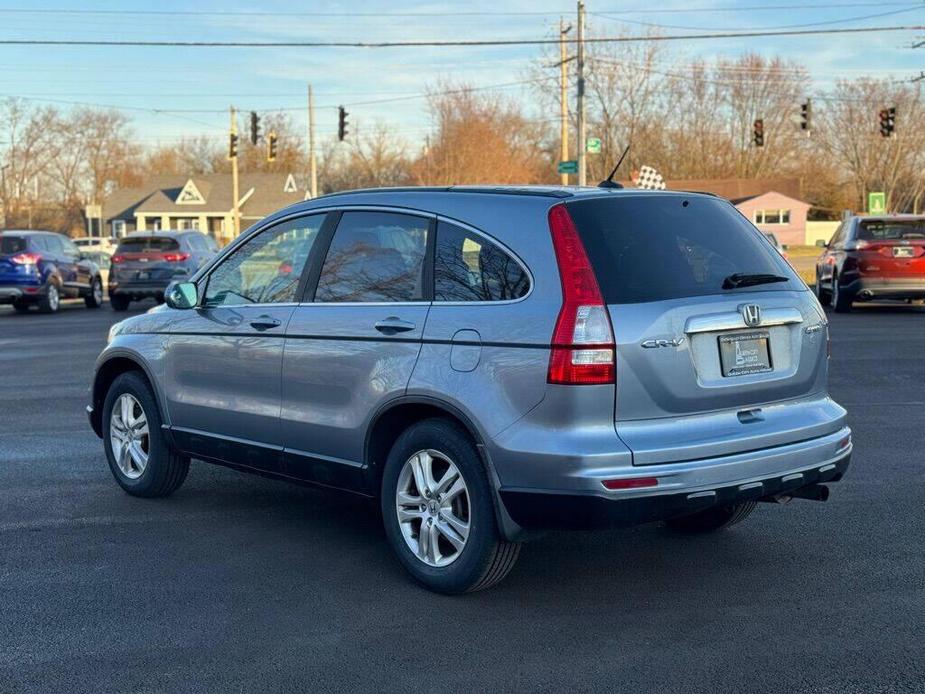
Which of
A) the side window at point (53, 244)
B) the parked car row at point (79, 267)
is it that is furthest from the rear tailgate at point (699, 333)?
the side window at point (53, 244)

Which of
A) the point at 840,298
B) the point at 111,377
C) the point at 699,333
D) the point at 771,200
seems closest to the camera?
the point at 699,333

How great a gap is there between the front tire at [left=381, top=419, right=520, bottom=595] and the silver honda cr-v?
10 mm

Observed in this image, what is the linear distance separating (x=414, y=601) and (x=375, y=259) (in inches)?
64.0

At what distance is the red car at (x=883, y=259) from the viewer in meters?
19.0

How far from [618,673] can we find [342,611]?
1291 mm

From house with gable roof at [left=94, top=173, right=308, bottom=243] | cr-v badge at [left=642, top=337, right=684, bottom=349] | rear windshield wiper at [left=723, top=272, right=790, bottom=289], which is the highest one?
house with gable roof at [left=94, top=173, right=308, bottom=243]

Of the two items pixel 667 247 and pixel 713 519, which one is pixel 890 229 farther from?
pixel 667 247

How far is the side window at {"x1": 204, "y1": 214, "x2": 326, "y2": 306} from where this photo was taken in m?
5.85

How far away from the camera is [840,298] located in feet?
65.1

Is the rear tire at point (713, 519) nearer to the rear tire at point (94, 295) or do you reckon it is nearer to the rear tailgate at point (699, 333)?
the rear tailgate at point (699, 333)

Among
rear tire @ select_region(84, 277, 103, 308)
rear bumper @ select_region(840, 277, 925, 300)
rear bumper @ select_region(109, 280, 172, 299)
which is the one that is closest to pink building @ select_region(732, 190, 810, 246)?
rear tire @ select_region(84, 277, 103, 308)

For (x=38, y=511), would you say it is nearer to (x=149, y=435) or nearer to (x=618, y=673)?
(x=149, y=435)

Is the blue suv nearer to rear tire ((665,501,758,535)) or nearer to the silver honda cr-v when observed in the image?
the silver honda cr-v

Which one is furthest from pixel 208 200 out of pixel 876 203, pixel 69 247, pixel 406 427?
pixel 406 427
